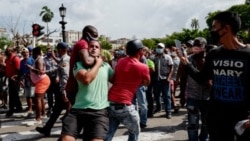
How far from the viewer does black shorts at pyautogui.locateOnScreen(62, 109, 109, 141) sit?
4.03 metres

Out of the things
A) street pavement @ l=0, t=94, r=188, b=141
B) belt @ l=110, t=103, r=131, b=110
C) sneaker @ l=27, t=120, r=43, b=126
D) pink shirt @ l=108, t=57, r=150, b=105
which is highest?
pink shirt @ l=108, t=57, r=150, b=105

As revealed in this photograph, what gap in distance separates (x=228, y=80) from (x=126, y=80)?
5.51 ft

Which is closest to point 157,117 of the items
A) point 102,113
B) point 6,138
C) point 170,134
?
point 170,134

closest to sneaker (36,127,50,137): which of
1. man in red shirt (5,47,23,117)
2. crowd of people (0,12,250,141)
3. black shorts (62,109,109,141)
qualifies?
crowd of people (0,12,250,141)

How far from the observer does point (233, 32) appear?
3.52 meters

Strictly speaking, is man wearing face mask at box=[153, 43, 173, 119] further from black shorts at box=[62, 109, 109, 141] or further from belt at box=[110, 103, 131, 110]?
black shorts at box=[62, 109, 109, 141]

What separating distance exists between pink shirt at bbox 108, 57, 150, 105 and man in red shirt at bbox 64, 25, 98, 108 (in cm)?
57

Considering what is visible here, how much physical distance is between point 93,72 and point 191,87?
7.19ft

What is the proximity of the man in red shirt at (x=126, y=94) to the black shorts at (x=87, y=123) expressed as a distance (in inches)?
25.3

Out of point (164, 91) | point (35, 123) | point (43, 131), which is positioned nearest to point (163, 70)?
point (164, 91)

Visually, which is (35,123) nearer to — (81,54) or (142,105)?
(142,105)

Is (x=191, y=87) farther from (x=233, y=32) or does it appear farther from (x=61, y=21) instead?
(x=61, y=21)

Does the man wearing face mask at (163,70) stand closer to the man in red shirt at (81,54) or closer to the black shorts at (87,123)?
the man in red shirt at (81,54)

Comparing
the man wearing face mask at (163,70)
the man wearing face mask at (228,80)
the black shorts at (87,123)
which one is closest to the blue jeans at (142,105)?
the man wearing face mask at (163,70)
